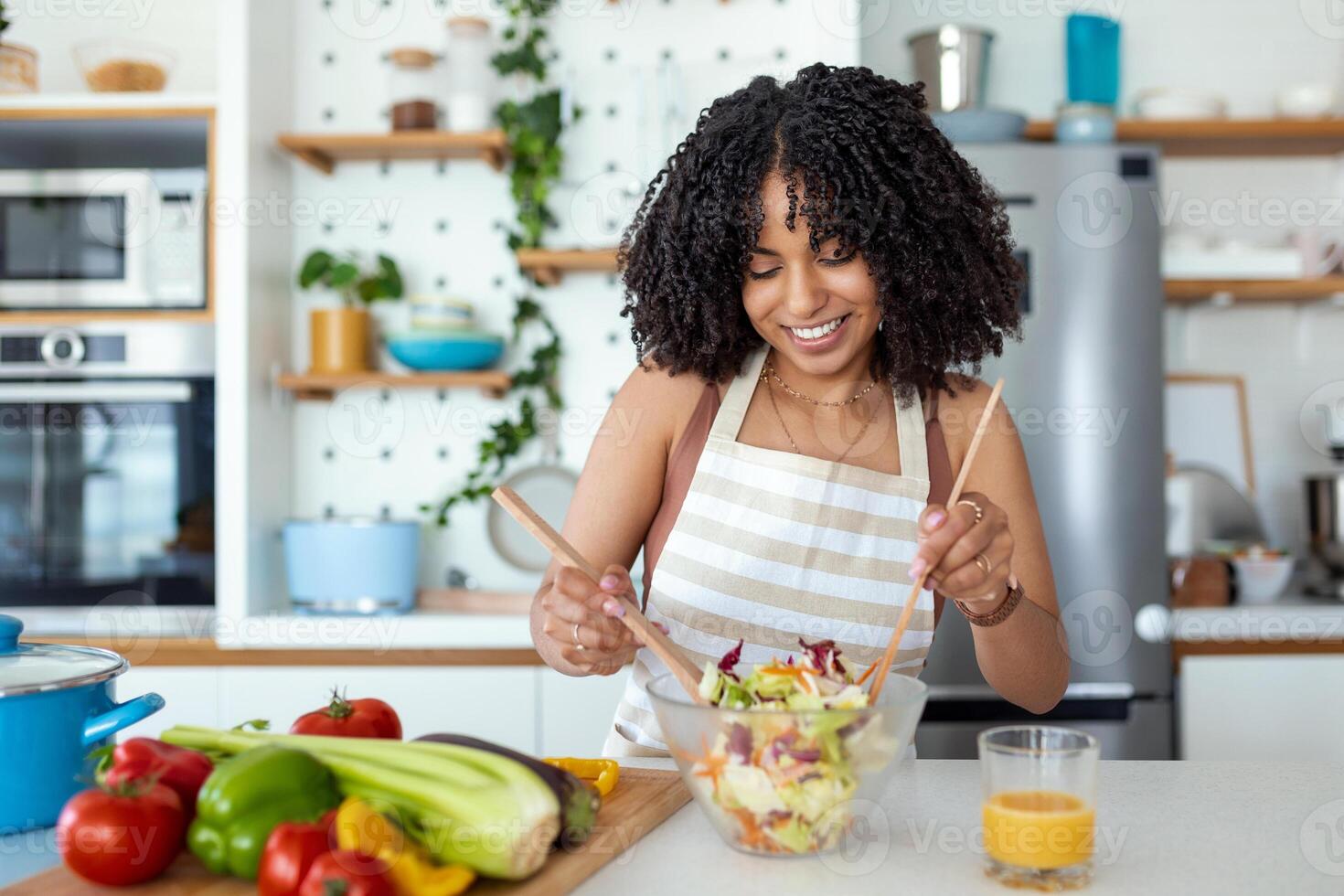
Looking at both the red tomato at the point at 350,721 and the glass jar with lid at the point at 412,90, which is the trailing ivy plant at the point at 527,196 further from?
the red tomato at the point at 350,721

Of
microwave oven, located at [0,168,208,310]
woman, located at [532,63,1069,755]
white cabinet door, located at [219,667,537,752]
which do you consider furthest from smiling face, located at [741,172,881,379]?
microwave oven, located at [0,168,208,310]

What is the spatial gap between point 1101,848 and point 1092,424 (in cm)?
163

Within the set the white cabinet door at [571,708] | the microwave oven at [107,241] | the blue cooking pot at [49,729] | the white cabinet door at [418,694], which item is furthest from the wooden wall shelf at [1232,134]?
the blue cooking pot at [49,729]

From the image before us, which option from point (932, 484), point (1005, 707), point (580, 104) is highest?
point (580, 104)

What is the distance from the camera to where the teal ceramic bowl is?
2570 mm

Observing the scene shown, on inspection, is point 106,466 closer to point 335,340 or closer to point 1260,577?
point 335,340

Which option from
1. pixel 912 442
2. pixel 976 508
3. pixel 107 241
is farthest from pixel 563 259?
pixel 976 508

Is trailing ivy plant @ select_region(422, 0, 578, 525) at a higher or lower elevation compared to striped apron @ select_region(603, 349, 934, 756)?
higher

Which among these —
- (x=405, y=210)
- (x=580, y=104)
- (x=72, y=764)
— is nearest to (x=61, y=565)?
(x=405, y=210)

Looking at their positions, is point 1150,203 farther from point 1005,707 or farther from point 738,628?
point 738,628

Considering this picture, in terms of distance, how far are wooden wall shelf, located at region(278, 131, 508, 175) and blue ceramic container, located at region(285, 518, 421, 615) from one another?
2.78 ft

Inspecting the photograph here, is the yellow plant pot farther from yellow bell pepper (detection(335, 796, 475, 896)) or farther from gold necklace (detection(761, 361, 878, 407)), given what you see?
yellow bell pepper (detection(335, 796, 475, 896))

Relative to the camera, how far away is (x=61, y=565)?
7.89ft

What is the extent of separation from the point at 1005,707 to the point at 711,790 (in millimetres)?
1672
